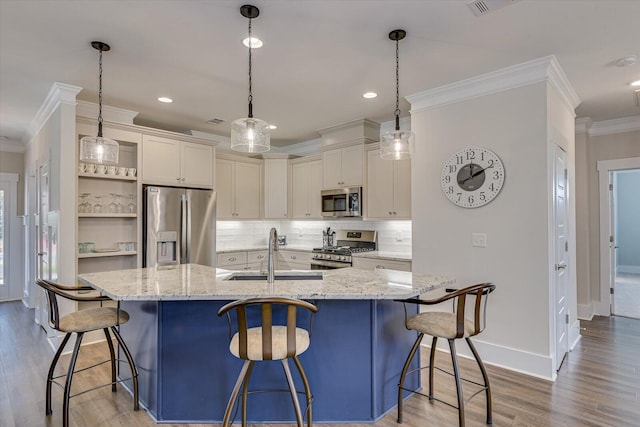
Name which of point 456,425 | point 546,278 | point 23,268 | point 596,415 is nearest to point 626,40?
point 546,278

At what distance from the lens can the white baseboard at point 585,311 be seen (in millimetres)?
Answer: 4969

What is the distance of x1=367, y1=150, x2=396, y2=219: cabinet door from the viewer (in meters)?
4.67

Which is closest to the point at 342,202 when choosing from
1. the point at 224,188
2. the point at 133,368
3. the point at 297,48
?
the point at 224,188

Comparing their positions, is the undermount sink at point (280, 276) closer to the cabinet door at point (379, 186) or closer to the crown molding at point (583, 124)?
the cabinet door at point (379, 186)

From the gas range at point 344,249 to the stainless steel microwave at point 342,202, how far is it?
0.48 m

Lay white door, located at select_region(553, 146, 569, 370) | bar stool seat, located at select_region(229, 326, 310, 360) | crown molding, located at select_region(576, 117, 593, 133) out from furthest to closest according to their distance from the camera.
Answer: crown molding, located at select_region(576, 117, 593, 133)
white door, located at select_region(553, 146, 569, 370)
bar stool seat, located at select_region(229, 326, 310, 360)

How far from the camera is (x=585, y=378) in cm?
310

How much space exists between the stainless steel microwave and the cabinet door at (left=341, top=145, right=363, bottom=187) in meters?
0.10

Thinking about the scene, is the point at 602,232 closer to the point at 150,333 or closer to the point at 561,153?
the point at 561,153

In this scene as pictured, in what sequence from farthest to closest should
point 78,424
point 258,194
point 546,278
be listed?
point 258,194
point 546,278
point 78,424

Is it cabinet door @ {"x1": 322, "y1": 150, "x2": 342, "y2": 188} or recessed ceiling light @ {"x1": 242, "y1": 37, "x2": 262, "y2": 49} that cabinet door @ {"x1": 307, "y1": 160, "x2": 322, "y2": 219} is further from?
recessed ceiling light @ {"x1": 242, "y1": 37, "x2": 262, "y2": 49}

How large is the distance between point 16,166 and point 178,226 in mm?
3922

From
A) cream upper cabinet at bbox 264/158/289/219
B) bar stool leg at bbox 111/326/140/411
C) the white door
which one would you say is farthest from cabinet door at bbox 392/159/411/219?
bar stool leg at bbox 111/326/140/411

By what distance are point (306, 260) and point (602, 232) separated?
4227 millimetres
